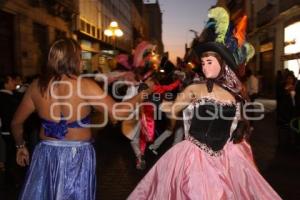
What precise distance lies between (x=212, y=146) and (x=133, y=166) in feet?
13.5

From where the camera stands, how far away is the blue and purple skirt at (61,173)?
10.9 ft

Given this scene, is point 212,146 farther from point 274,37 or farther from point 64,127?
point 274,37

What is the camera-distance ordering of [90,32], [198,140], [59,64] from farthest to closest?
[90,32]
[198,140]
[59,64]

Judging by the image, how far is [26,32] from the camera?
17062 mm

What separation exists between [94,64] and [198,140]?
1124 inches

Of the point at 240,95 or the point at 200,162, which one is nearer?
the point at 200,162

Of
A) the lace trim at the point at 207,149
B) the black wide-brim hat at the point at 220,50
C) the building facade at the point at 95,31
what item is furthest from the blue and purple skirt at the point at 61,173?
the building facade at the point at 95,31

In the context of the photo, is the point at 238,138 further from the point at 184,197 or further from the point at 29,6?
the point at 29,6

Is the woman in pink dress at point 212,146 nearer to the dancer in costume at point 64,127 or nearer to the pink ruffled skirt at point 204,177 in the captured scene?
the pink ruffled skirt at point 204,177

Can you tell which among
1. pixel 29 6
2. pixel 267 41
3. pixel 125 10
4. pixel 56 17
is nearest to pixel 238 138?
pixel 29 6

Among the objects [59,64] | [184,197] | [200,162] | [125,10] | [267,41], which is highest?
[125,10]

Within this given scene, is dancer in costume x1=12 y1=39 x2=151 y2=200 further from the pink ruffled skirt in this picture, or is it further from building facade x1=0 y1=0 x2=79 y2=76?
building facade x1=0 y1=0 x2=79 y2=76

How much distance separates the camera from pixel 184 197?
144 inches

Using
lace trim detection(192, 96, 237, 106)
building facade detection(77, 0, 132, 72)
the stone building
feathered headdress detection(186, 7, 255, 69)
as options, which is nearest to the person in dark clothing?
feathered headdress detection(186, 7, 255, 69)
